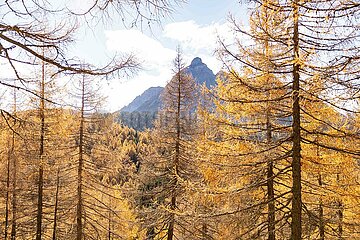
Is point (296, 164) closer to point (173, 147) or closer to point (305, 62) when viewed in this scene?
point (305, 62)

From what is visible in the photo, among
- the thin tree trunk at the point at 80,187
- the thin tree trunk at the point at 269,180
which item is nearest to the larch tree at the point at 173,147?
the thin tree trunk at the point at 80,187

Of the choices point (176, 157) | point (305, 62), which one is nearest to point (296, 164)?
point (305, 62)

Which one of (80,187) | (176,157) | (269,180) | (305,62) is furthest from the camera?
(176,157)

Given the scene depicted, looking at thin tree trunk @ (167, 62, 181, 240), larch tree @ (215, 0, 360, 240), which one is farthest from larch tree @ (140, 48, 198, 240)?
larch tree @ (215, 0, 360, 240)

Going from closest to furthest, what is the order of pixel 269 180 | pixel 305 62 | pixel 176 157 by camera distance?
1. pixel 305 62
2. pixel 269 180
3. pixel 176 157

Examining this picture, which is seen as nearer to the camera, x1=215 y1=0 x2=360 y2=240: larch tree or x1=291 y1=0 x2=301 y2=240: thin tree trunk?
x1=215 y1=0 x2=360 y2=240: larch tree

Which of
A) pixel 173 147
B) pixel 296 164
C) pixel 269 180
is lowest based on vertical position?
pixel 269 180

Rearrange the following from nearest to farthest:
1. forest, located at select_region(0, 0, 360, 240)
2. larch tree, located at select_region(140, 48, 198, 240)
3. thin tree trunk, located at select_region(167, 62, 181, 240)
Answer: forest, located at select_region(0, 0, 360, 240) < thin tree trunk, located at select_region(167, 62, 181, 240) < larch tree, located at select_region(140, 48, 198, 240)

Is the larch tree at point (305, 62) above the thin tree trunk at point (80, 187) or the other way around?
above

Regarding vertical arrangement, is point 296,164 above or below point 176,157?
above

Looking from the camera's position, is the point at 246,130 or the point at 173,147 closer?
the point at 246,130

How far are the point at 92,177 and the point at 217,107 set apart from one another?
6.06 m

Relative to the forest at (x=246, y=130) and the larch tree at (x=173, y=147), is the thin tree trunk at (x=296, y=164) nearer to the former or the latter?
the forest at (x=246, y=130)

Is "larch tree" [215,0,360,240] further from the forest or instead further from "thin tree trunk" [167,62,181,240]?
"thin tree trunk" [167,62,181,240]
